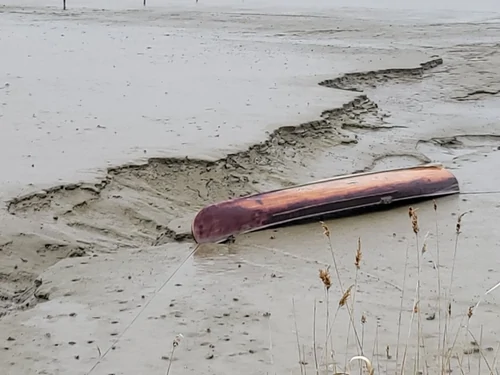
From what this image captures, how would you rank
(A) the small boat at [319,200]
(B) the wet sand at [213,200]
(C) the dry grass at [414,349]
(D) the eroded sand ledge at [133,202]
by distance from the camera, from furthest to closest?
(A) the small boat at [319,200] < (D) the eroded sand ledge at [133,202] < (B) the wet sand at [213,200] < (C) the dry grass at [414,349]

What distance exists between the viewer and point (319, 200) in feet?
17.1

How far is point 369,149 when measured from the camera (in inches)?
285

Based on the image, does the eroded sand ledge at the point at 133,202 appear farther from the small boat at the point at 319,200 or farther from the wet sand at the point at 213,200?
the small boat at the point at 319,200

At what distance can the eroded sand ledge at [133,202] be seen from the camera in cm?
451

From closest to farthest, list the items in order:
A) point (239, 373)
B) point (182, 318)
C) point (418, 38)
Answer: point (239, 373)
point (182, 318)
point (418, 38)

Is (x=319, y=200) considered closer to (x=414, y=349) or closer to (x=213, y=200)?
(x=213, y=200)

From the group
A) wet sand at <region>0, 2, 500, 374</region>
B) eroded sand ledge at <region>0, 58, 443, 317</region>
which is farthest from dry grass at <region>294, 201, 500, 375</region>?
eroded sand ledge at <region>0, 58, 443, 317</region>

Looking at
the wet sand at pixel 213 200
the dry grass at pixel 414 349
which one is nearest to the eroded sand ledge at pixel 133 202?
the wet sand at pixel 213 200

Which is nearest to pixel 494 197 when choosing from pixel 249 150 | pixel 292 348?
pixel 249 150

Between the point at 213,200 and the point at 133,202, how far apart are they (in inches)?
23.7

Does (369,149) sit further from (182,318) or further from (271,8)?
(271,8)

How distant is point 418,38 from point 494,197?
9.15 m

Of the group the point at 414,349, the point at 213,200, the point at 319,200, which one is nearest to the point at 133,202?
the point at 213,200

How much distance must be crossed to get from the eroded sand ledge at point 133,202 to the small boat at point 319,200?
206 millimetres
